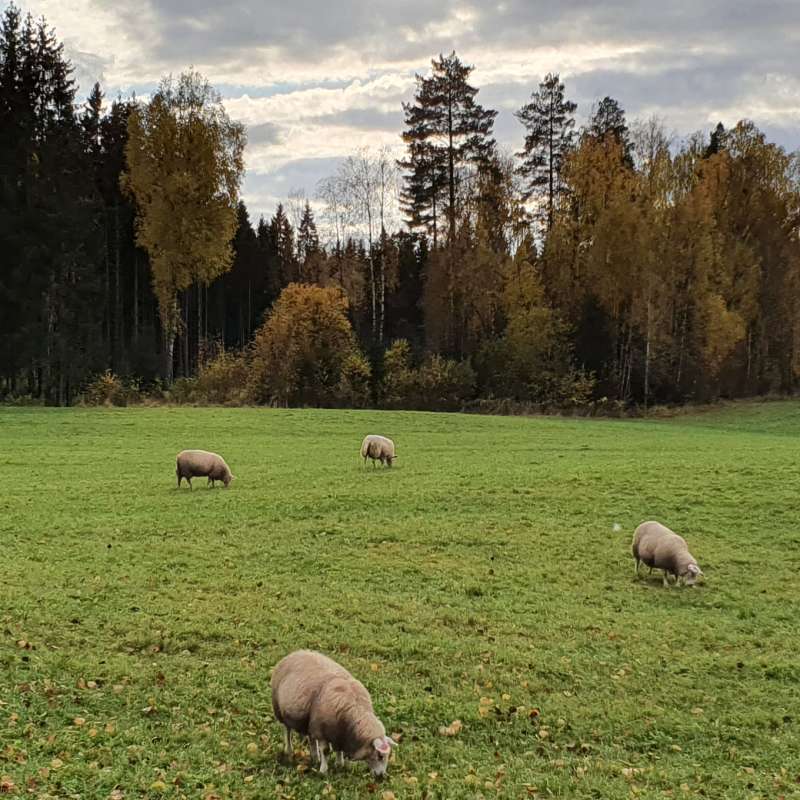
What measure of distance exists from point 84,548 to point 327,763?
1014 cm

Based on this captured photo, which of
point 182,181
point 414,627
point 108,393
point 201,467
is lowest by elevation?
point 414,627

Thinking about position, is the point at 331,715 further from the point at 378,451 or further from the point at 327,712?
the point at 378,451

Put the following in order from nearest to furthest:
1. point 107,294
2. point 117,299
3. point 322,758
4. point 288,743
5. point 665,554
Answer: point 322,758 → point 288,743 → point 665,554 → point 107,294 → point 117,299

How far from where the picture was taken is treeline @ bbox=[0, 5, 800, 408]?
48.1 metres

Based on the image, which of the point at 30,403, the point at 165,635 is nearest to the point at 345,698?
the point at 165,635

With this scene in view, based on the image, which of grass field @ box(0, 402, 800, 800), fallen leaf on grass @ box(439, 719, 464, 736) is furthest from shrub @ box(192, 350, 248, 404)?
fallen leaf on grass @ box(439, 719, 464, 736)

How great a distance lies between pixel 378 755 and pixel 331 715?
60cm

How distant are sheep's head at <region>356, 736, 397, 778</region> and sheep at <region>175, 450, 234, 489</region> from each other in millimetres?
16009

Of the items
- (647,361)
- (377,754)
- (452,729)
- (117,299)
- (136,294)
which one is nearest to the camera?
(377,754)

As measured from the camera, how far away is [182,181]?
4909 centimetres

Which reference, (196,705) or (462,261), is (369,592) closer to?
(196,705)

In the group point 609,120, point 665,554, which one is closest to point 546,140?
point 609,120

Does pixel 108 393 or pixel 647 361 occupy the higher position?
pixel 647 361

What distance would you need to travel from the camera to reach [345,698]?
7105mm
